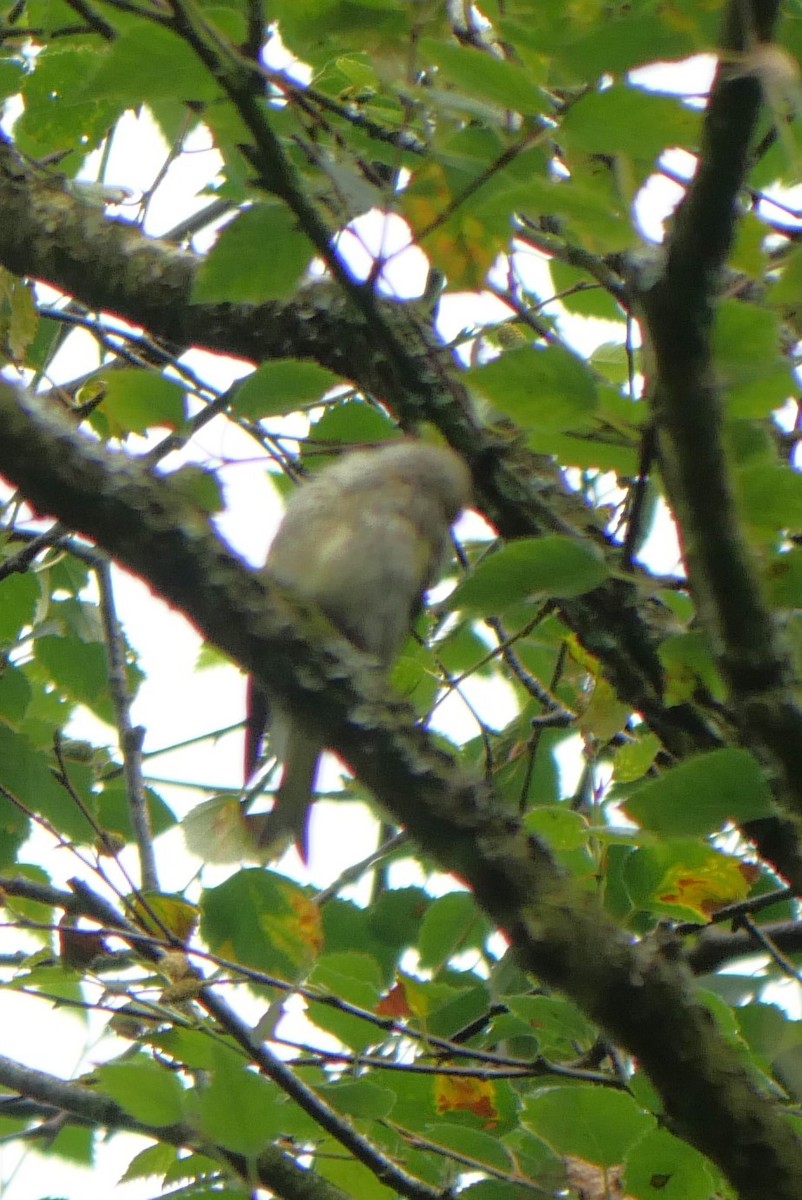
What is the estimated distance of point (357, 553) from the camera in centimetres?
301

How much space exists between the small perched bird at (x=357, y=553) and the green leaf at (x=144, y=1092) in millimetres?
1454

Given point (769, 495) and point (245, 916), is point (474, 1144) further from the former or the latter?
point (769, 495)

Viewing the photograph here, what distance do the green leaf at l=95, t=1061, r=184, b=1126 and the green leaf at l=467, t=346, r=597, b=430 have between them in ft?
2.73

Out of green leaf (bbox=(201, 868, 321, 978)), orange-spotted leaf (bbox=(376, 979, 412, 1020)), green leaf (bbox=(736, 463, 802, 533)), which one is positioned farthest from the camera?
green leaf (bbox=(201, 868, 321, 978))

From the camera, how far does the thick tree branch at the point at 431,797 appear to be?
1295 mm

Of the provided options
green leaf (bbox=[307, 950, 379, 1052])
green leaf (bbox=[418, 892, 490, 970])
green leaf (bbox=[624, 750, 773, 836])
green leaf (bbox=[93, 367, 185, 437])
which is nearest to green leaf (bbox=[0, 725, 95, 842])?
green leaf (bbox=[418, 892, 490, 970])

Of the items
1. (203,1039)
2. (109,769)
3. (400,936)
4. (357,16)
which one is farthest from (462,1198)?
(109,769)

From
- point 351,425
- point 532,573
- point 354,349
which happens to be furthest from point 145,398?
point 354,349

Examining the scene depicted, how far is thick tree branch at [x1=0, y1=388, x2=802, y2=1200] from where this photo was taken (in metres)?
1.29

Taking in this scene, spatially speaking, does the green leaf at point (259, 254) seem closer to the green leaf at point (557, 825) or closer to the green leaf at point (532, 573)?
the green leaf at point (532, 573)

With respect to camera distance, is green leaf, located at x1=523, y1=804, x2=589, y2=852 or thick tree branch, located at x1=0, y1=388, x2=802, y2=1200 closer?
thick tree branch, located at x1=0, y1=388, x2=802, y2=1200

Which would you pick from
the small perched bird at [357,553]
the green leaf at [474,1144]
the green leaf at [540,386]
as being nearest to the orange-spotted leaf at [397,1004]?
the green leaf at [474,1144]

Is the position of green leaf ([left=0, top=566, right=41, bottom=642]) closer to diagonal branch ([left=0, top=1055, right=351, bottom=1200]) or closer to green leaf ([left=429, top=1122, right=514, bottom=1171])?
diagonal branch ([left=0, top=1055, right=351, bottom=1200])

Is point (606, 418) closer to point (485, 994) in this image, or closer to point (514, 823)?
point (514, 823)
